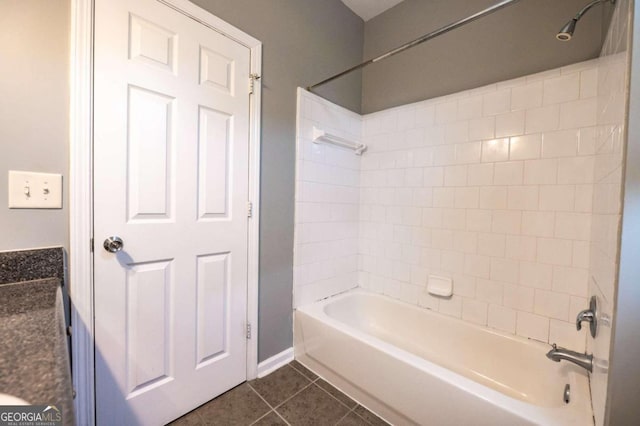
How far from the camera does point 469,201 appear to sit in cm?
174

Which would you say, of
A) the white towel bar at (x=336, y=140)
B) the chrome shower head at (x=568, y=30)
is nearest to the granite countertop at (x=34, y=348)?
the white towel bar at (x=336, y=140)

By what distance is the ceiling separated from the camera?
2.12m

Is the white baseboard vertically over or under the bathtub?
under

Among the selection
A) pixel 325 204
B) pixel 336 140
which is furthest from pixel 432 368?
pixel 336 140

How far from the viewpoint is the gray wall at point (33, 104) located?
36.2 inches

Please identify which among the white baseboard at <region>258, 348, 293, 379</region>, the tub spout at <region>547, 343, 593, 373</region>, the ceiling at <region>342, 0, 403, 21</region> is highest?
the ceiling at <region>342, 0, 403, 21</region>

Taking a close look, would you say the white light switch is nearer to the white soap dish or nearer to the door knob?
the door knob

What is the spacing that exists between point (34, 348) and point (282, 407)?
1276 mm

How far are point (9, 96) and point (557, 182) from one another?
250 cm

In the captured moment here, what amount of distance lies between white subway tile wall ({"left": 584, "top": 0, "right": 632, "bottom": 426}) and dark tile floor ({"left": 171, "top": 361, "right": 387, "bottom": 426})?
3.42ft

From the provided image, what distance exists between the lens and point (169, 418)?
4.35 feet

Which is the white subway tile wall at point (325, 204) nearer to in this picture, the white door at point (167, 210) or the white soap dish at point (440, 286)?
the white door at point (167, 210)

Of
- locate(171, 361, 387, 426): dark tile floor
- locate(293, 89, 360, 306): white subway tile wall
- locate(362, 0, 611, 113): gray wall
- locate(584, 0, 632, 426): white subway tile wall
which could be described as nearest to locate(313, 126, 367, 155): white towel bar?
locate(293, 89, 360, 306): white subway tile wall

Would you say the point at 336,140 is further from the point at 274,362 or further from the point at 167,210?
the point at 274,362
